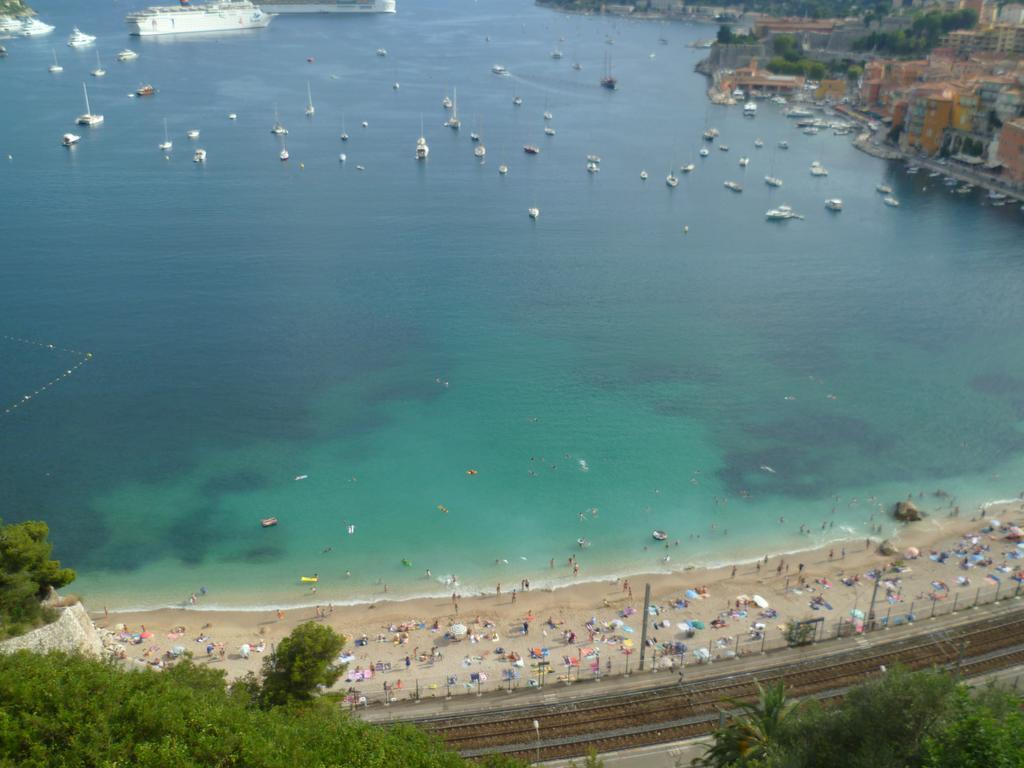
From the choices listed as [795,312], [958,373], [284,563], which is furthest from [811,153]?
[284,563]

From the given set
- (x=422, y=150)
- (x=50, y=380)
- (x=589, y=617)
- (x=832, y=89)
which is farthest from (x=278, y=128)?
(x=589, y=617)

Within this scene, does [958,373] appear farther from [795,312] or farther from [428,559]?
[428,559]

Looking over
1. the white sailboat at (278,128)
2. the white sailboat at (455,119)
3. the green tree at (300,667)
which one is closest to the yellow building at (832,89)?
the white sailboat at (455,119)

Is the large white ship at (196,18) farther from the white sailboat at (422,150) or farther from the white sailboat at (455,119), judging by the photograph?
the white sailboat at (422,150)

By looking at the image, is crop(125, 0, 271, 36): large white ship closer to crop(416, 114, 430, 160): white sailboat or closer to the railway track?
crop(416, 114, 430, 160): white sailboat

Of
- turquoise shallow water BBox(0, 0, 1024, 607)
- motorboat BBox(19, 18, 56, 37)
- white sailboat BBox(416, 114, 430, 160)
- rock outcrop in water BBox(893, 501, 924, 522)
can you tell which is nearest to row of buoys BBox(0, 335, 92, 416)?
turquoise shallow water BBox(0, 0, 1024, 607)

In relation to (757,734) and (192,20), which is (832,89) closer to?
(192,20)
